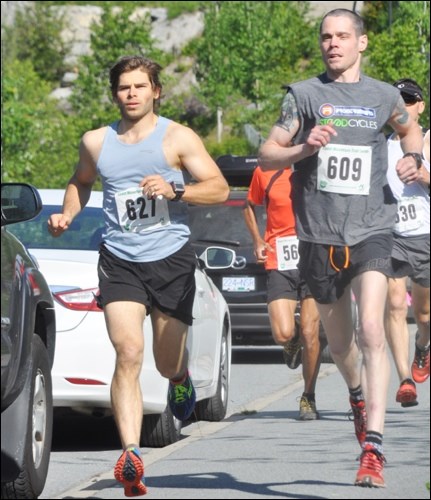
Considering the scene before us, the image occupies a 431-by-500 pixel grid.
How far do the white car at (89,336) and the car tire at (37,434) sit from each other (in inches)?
64.2

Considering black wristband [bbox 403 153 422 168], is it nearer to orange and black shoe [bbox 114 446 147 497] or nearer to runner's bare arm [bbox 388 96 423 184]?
runner's bare arm [bbox 388 96 423 184]

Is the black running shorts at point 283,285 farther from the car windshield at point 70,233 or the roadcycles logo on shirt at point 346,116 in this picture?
the roadcycles logo on shirt at point 346,116

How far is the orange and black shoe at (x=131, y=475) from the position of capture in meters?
7.40

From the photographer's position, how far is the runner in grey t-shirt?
7.81 m

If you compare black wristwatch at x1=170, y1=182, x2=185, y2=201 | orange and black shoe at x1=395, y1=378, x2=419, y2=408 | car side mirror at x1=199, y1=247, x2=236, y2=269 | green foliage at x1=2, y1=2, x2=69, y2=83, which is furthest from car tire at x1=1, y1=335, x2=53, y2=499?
green foliage at x1=2, y1=2, x2=69, y2=83

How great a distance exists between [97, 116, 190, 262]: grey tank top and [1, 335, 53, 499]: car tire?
69 centimetres

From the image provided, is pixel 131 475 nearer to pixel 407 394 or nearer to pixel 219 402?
pixel 407 394

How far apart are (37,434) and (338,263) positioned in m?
1.66

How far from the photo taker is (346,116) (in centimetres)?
780

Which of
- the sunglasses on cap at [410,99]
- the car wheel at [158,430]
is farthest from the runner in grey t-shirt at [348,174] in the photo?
the car wheel at [158,430]

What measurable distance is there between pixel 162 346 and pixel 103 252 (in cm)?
64

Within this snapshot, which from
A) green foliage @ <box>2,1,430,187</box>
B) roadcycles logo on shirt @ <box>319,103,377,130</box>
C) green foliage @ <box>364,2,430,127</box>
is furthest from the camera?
green foliage @ <box>2,1,430,187</box>

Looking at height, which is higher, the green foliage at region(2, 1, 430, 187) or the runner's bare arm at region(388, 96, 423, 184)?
the runner's bare arm at region(388, 96, 423, 184)

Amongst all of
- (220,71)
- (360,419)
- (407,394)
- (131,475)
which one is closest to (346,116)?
(360,419)
